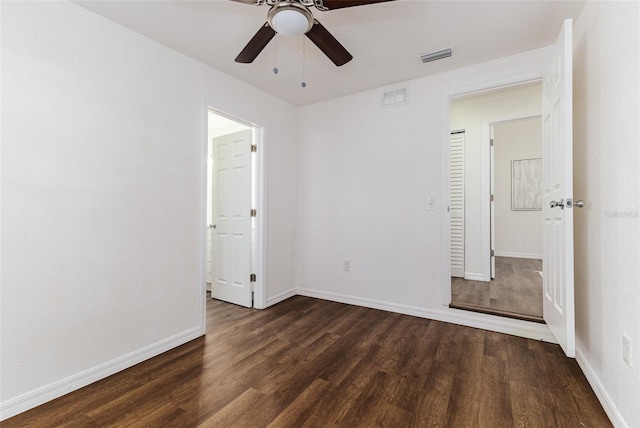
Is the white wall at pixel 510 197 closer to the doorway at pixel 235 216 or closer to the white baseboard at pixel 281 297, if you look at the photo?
the white baseboard at pixel 281 297

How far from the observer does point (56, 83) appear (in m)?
1.78

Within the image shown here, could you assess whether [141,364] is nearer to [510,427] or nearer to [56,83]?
[56,83]

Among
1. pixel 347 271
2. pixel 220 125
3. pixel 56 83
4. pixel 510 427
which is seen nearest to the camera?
pixel 510 427

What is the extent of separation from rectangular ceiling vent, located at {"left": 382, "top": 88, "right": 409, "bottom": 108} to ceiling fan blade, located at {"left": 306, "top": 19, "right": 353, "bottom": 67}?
49.4 inches

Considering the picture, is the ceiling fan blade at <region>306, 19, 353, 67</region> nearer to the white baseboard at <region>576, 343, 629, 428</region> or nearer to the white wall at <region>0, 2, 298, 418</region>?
the white wall at <region>0, 2, 298, 418</region>

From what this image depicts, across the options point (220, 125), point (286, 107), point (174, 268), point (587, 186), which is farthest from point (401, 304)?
point (220, 125)

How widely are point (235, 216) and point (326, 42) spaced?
2.22m

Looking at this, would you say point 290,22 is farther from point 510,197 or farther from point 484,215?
point 510,197

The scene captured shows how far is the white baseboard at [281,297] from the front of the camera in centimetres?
342

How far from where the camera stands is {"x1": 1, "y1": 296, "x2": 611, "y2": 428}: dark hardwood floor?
154 cm

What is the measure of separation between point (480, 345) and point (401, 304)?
34.3 inches

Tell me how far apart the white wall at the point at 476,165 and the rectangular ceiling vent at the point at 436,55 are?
167cm

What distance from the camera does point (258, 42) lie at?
6.20 ft

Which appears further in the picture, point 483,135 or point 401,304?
point 483,135
